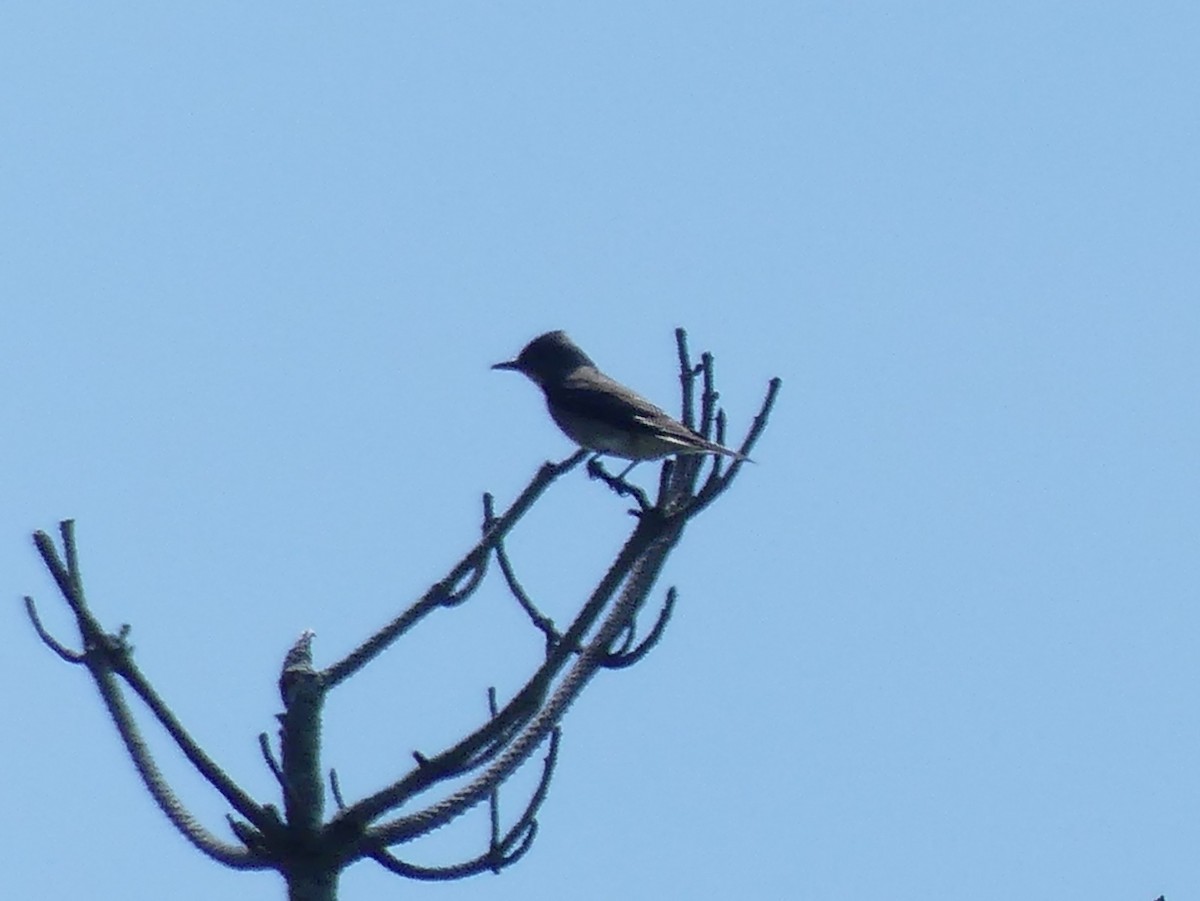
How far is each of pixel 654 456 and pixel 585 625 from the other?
6333mm

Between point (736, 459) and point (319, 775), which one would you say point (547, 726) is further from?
point (736, 459)

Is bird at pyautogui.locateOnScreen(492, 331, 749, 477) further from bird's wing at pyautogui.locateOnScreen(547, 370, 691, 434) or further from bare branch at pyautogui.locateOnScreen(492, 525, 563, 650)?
bare branch at pyautogui.locateOnScreen(492, 525, 563, 650)

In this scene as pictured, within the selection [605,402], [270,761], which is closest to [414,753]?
[270,761]

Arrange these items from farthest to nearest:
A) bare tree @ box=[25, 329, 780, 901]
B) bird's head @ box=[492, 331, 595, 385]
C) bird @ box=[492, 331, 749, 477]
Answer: bird's head @ box=[492, 331, 595, 385] → bird @ box=[492, 331, 749, 477] → bare tree @ box=[25, 329, 780, 901]

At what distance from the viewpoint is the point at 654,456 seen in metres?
10.3

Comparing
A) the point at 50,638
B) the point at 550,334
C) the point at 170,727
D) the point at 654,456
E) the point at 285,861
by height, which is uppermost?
the point at 550,334

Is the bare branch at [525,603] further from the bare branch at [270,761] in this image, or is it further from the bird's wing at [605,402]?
the bird's wing at [605,402]

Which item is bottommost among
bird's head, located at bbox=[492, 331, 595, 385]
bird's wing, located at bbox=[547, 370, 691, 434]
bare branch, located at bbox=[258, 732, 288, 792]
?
bare branch, located at bbox=[258, 732, 288, 792]

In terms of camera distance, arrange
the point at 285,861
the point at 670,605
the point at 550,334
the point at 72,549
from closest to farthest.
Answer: the point at 285,861
the point at 72,549
the point at 670,605
the point at 550,334

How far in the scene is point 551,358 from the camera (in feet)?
38.8

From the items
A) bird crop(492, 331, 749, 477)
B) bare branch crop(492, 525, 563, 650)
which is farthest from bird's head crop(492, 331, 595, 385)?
bare branch crop(492, 525, 563, 650)

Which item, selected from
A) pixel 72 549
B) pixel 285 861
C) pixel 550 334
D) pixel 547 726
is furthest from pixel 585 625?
pixel 550 334

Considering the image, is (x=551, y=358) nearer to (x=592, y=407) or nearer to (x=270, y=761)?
(x=592, y=407)

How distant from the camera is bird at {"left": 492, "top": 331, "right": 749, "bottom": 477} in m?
10.1
